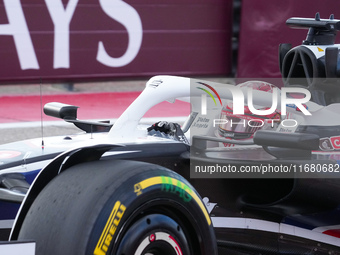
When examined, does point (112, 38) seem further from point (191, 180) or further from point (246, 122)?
point (191, 180)

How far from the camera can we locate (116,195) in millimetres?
2422

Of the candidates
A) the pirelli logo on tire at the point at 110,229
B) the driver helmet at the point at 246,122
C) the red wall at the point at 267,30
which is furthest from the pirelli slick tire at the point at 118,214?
the red wall at the point at 267,30

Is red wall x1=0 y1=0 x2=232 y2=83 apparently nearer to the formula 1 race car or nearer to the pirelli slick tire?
the formula 1 race car

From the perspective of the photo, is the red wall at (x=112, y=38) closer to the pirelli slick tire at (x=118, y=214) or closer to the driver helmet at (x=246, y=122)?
the driver helmet at (x=246, y=122)

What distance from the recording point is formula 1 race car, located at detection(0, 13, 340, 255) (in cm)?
243

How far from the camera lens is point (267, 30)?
10.5m

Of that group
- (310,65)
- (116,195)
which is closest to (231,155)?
(310,65)

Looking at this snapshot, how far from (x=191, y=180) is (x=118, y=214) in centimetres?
84

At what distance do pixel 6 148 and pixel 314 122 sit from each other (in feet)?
4.94

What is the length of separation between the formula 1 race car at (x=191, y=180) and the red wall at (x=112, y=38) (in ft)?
18.9

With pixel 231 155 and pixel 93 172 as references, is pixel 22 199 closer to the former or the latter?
pixel 93 172

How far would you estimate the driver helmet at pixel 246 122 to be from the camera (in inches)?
136

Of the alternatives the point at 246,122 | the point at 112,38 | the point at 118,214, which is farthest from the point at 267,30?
the point at 118,214

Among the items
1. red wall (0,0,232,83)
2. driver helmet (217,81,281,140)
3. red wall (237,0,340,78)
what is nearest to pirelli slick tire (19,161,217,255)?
driver helmet (217,81,281,140)
